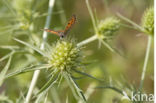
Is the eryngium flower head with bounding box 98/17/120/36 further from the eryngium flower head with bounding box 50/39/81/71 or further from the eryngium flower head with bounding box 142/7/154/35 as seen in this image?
the eryngium flower head with bounding box 50/39/81/71

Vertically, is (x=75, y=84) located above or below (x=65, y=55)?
below

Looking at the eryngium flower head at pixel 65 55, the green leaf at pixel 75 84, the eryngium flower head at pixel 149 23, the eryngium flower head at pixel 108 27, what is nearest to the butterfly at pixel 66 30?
the eryngium flower head at pixel 65 55

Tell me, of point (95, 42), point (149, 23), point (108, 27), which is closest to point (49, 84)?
point (108, 27)

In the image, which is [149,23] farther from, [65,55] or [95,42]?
[95,42]

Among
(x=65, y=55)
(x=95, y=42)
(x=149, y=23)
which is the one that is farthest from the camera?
(x=95, y=42)

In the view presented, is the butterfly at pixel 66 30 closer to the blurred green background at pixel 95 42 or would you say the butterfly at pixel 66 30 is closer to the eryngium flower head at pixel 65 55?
the eryngium flower head at pixel 65 55

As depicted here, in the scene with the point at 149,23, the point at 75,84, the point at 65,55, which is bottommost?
the point at 75,84

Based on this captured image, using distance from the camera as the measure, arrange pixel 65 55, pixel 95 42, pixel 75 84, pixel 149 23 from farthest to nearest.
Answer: pixel 95 42
pixel 149 23
pixel 65 55
pixel 75 84

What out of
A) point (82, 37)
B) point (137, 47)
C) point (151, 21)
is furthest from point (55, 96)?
point (137, 47)
